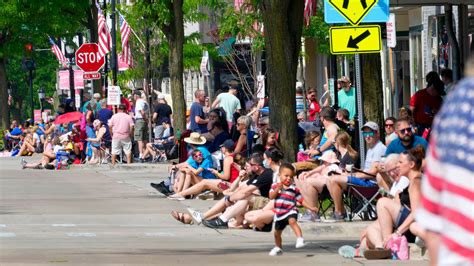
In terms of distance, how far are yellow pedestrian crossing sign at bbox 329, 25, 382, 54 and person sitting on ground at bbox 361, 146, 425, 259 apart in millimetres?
3169

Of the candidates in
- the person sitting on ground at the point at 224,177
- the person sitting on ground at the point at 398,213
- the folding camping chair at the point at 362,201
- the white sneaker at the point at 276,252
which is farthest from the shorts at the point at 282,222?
the person sitting on ground at the point at 224,177

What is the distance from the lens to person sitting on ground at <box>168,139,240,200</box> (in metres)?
22.4

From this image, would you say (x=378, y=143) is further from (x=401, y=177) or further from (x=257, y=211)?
(x=401, y=177)

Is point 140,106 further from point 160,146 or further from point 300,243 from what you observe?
point 300,243

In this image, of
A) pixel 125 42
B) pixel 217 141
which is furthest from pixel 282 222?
pixel 125 42

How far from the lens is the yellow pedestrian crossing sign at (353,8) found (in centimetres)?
1681

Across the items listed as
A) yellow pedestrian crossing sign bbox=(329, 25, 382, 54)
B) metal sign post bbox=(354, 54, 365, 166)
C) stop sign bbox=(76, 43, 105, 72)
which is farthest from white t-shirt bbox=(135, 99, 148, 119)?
yellow pedestrian crossing sign bbox=(329, 25, 382, 54)

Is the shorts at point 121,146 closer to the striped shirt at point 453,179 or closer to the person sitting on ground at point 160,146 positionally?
the person sitting on ground at point 160,146

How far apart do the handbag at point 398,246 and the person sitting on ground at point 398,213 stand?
0.21ft

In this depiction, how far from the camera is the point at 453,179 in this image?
3740 millimetres

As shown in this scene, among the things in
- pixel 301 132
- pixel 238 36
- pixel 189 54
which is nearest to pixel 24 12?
pixel 189 54

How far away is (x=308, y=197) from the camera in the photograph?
17219 mm

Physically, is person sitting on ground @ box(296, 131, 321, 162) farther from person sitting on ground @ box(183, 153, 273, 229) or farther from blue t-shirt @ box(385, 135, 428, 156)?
blue t-shirt @ box(385, 135, 428, 156)

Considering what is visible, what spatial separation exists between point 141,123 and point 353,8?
22.2 meters
